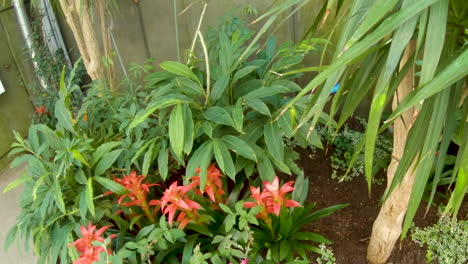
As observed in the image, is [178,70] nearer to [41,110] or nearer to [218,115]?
[218,115]

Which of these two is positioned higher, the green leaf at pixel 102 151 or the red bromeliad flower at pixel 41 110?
the green leaf at pixel 102 151

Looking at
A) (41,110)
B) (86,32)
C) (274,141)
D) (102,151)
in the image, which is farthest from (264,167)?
(41,110)

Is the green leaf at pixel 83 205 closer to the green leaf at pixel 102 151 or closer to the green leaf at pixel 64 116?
the green leaf at pixel 102 151

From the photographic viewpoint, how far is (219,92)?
134 cm

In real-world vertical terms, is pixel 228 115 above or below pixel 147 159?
above

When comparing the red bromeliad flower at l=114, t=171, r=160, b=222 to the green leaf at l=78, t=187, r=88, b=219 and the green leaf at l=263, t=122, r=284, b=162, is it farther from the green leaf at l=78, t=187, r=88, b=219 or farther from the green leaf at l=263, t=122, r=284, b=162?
the green leaf at l=263, t=122, r=284, b=162

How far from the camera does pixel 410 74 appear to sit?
0.88 meters

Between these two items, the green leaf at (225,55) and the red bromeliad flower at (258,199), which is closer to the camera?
the red bromeliad flower at (258,199)

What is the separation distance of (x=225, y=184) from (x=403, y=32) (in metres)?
1.04

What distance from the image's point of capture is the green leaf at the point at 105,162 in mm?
1270

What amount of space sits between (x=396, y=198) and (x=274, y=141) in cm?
41

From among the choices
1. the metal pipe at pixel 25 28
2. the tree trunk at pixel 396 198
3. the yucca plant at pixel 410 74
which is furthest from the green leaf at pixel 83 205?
the metal pipe at pixel 25 28

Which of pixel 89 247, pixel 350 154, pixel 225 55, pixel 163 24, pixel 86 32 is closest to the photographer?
pixel 89 247

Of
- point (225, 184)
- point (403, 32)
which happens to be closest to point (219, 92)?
point (225, 184)
